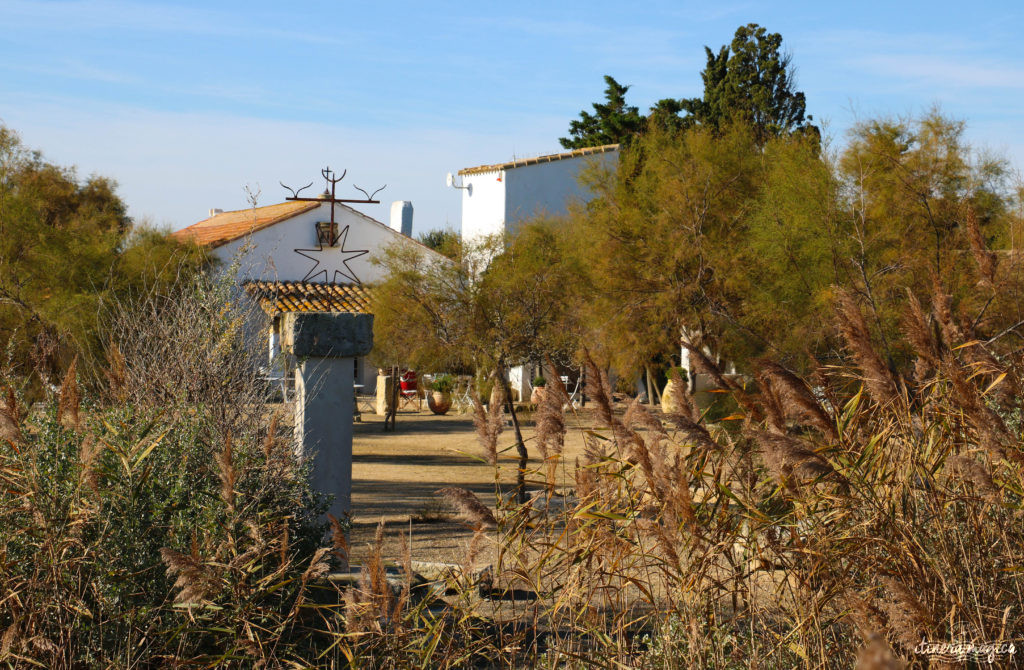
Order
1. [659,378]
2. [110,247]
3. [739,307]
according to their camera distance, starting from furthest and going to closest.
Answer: [659,378] < [739,307] < [110,247]

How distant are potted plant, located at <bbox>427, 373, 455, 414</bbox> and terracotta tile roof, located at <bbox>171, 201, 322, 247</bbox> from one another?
5.06 meters

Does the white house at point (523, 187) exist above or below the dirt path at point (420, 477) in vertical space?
above

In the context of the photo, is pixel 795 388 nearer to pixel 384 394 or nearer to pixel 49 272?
pixel 49 272

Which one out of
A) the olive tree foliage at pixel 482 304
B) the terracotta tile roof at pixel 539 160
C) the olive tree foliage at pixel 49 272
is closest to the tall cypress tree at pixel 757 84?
the terracotta tile roof at pixel 539 160

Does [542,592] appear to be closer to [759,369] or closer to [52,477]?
[759,369]

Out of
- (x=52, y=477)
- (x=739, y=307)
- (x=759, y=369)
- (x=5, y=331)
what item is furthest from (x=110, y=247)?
(x=759, y=369)

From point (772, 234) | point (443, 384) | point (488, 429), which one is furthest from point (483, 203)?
point (488, 429)

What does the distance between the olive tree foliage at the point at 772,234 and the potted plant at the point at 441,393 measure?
4.99 meters

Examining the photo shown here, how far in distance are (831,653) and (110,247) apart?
1310 cm

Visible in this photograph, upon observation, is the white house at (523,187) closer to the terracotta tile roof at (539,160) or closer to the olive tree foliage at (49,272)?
the terracotta tile roof at (539,160)

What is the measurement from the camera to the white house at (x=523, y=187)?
2544cm

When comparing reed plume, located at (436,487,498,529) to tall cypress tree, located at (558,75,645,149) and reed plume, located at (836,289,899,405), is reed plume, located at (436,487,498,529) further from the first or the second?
tall cypress tree, located at (558,75,645,149)

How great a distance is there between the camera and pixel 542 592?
10.1 feet

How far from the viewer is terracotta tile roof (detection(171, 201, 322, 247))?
Answer: 23.9 metres
